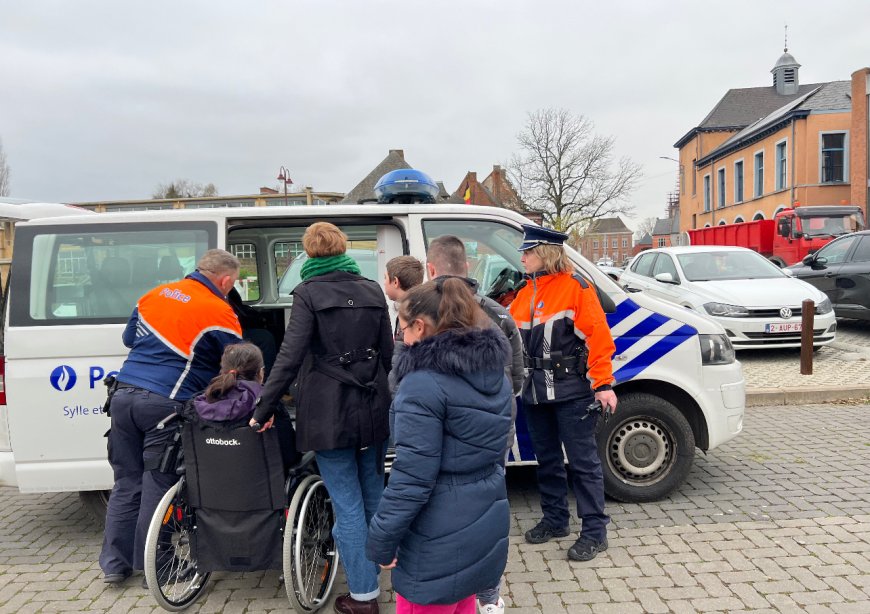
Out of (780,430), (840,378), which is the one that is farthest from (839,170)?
(780,430)

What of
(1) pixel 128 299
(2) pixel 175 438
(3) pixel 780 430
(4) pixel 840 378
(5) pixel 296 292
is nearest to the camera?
(5) pixel 296 292

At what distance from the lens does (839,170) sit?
31.2 m

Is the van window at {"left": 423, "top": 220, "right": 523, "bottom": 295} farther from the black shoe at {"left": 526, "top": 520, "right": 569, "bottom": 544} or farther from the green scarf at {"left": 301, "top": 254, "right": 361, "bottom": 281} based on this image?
the black shoe at {"left": 526, "top": 520, "right": 569, "bottom": 544}

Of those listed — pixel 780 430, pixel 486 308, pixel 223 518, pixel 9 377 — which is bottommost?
pixel 780 430

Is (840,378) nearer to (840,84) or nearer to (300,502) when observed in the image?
(300,502)

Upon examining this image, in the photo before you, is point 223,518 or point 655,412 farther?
point 655,412

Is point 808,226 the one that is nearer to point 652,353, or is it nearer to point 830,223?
point 830,223

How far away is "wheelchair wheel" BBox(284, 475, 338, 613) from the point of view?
2.96 m

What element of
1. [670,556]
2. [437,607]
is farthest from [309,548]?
[670,556]

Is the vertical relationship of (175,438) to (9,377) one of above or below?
below

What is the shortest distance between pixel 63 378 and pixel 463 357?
9.02 ft

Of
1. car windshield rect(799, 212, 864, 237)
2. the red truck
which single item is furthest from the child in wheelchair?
car windshield rect(799, 212, 864, 237)

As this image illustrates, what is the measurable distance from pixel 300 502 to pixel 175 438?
721 mm

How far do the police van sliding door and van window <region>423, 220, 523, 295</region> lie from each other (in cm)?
194
